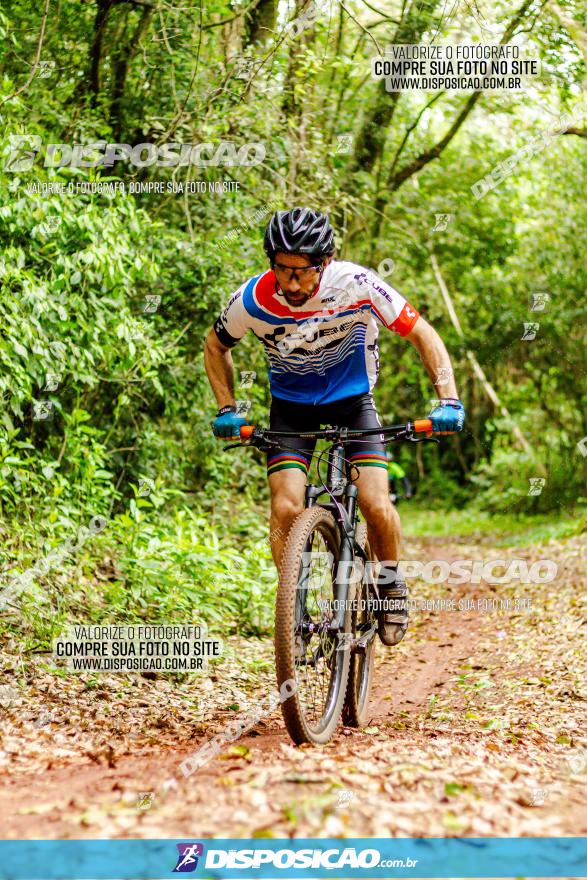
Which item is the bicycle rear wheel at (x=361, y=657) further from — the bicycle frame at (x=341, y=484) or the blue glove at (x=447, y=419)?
the blue glove at (x=447, y=419)

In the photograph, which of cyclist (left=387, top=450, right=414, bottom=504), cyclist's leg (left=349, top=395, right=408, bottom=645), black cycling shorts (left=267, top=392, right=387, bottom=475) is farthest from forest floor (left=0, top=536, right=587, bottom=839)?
cyclist (left=387, top=450, right=414, bottom=504)

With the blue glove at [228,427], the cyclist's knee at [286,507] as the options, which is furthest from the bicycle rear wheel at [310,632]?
the blue glove at [228,427]

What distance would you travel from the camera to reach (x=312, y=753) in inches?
152

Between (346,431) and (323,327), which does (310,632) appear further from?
(323,327)

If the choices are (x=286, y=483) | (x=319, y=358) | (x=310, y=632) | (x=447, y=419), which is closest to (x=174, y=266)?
(x=319, y=358)

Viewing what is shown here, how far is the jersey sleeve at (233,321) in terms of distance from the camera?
190 inches

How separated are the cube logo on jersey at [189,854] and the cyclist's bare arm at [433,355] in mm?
2443

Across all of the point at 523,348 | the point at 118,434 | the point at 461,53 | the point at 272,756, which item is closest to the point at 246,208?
the point at 118,434

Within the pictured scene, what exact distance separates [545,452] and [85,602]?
12.6 metres

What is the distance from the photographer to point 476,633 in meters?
8.64

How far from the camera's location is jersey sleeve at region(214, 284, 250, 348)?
190 inches

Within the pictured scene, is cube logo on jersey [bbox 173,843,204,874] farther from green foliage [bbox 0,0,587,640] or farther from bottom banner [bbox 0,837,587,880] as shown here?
green foliage [bbox 0,0,587,640]

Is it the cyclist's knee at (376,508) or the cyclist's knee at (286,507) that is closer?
the cyclist's knee at (286,507)

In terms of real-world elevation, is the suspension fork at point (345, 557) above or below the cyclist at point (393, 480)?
below
